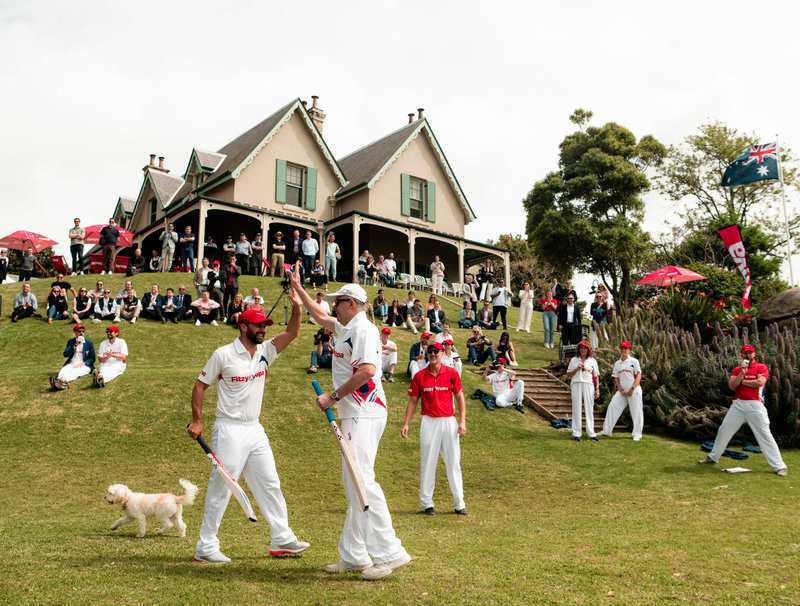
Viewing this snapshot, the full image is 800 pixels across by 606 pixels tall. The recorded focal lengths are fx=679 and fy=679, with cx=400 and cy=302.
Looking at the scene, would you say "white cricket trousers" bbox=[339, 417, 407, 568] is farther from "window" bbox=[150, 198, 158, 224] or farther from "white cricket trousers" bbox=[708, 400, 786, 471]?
"window" bbox=[150, 198, 158, 224]

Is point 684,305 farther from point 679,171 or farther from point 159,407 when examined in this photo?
point 679,171

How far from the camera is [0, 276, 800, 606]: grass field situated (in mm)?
4941

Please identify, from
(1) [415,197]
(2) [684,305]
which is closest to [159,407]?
(2) [684,305]

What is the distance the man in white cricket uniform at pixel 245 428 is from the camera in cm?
593

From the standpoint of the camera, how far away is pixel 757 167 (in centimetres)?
2356

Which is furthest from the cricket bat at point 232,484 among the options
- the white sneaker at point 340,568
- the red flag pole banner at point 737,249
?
the red flag pole banner at point 737,249

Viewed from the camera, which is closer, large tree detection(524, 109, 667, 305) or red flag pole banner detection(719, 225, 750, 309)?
red flag pole banner detection(719, 225, 750, 309)

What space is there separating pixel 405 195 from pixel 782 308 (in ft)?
67.7

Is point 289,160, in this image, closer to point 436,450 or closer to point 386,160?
point 386,160

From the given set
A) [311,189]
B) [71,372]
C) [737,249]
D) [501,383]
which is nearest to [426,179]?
[311,189]

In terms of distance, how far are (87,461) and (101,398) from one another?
2844 mm

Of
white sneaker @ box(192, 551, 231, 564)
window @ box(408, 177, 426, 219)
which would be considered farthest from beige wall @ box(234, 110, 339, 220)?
white sneaker @ box(192, 551, 231, 564)

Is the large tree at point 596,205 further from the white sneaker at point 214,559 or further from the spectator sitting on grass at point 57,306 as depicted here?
the white sneaker at point 214,559

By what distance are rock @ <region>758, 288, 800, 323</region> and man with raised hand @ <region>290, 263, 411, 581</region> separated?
55.0 feet
